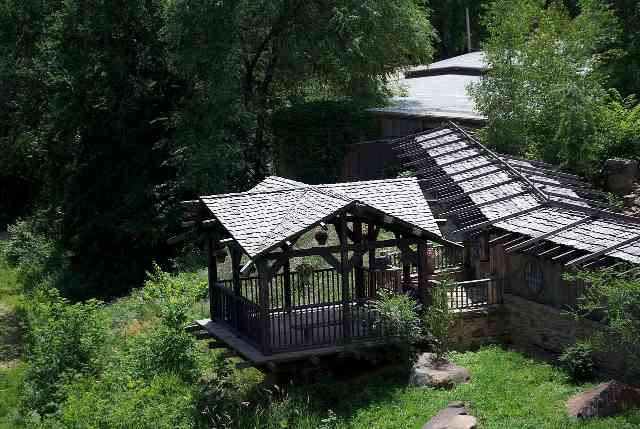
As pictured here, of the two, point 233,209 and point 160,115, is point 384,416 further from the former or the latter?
point 160,115

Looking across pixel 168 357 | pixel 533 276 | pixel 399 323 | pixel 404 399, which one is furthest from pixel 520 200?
pixel 168 357

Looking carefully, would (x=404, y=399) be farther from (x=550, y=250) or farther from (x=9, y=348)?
(x=9, y=348)

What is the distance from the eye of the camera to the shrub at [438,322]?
1847cm

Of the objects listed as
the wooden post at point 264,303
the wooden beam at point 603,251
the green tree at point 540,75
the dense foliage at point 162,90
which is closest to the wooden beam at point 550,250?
the wooden beam at point 603,251

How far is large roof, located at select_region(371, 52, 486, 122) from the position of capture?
30684 mm

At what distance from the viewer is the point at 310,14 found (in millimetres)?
32250

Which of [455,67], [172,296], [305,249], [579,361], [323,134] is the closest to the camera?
[579,361]

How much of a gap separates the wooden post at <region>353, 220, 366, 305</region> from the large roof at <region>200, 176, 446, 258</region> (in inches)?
29.8

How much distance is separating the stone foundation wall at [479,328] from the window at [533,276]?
0.91 meters

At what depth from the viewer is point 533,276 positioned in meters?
19.7

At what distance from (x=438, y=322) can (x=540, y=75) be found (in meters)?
10.5

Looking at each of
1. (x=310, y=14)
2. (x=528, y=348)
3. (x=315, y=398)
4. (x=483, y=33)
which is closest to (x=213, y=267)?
(x=315, y=398)

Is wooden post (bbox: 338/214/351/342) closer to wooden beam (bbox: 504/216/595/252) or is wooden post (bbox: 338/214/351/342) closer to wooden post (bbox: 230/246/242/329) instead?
wooden post (bbox: 230/246/242/329)

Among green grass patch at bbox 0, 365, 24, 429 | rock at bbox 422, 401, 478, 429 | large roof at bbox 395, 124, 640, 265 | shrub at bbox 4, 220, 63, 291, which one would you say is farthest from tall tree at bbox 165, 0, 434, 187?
rock at bbox 422, 401, 478, 429
